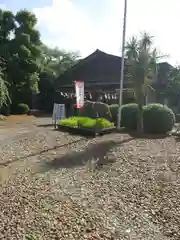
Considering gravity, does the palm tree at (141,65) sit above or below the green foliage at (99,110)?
above

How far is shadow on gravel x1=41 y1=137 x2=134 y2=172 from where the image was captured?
294 inches

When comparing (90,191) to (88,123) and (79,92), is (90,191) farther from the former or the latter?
(79,92)

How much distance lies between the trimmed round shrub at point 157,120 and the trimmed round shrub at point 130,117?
57cm

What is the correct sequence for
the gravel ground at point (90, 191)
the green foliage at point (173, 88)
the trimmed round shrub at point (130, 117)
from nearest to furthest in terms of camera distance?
the gravel ground at point (90, 191) < the trimmed round shrub at point (130, 117) < the green foliage at point (173, 88)

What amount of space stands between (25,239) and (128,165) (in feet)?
13.9

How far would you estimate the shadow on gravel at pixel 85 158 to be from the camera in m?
7.47

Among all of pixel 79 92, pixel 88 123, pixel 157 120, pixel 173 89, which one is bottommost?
pixel 88 123

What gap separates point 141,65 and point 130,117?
247 centimetres

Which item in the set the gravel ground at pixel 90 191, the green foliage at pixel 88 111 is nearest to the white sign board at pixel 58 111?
the green foliage at pixel 88 111

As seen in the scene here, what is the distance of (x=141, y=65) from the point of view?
12.7 meters

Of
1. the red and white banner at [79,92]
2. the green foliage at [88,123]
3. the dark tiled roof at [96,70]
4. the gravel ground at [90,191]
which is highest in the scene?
the dark tiled roof at [96,70]

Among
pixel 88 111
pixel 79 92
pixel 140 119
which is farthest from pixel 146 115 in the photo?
pixel 88 111

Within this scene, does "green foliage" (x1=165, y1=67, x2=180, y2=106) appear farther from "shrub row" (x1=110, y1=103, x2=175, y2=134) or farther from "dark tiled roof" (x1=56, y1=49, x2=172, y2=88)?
"shrub row" (x1=110, y1=103, x2=175, y2=134)

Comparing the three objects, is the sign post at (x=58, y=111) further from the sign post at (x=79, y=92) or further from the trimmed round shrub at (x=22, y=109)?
the trimmed round shrub at (x=22, y=109)
